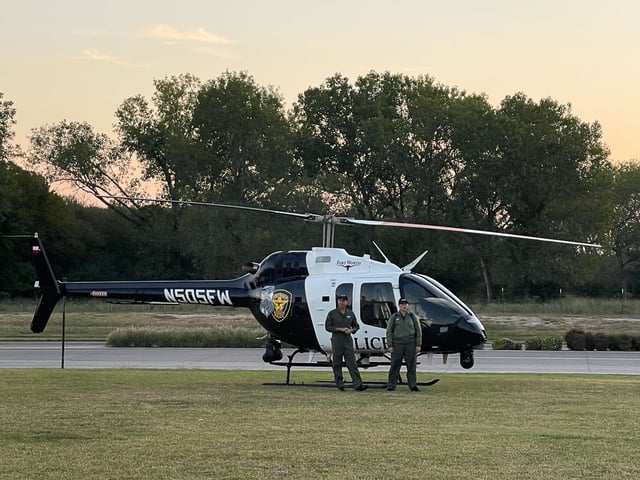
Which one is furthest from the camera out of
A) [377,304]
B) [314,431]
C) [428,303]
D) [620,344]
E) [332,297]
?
[620,344]

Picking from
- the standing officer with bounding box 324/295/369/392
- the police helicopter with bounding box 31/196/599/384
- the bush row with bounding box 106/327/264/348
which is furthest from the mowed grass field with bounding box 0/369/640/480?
the bush row with bounding box 106/327/264/348

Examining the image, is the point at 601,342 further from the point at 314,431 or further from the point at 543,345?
the point at 314,431

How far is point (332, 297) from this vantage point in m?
19.8

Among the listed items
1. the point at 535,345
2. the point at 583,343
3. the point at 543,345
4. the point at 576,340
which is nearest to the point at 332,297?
the point at 535,345

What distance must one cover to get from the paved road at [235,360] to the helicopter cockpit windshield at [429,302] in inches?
248

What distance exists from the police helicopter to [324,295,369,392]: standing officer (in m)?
0.63

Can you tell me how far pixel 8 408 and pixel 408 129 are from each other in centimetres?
5128

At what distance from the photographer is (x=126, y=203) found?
73438 millimetres

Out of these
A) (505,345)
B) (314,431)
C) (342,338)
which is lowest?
(314,431)

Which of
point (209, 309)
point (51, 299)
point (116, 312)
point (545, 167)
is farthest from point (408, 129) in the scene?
point (51, 299)

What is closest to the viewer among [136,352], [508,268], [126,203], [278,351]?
[278,351]

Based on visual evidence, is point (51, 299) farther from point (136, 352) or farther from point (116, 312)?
point (116, 312)

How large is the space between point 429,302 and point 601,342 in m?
16.0

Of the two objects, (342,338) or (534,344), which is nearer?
(342,338)
